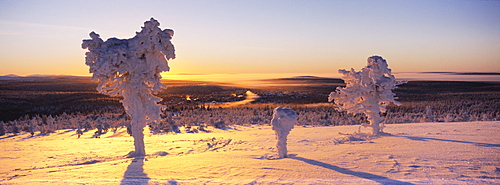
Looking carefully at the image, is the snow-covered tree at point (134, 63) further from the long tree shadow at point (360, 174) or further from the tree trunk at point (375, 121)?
the tree trunk at point (375, 121)

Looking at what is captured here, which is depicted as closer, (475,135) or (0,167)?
(0,167)

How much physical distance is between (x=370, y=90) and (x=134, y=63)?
851 centimetres

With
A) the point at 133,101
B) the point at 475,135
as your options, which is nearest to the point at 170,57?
the point at 133,101

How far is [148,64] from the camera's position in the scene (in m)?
10.1

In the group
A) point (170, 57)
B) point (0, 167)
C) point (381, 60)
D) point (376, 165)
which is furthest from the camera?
point (381, 60)

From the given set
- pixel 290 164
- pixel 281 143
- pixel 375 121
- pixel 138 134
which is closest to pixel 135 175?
pixel 138 134

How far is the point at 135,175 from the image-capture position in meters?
7.26

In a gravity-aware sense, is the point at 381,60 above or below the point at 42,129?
above

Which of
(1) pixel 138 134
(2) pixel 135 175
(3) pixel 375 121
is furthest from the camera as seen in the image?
(3) pixel 375 121

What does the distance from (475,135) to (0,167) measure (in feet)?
49.8

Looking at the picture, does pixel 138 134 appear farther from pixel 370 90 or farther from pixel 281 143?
pixel 370 90

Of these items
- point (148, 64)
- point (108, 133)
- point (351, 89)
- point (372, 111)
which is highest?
point (148, 64)

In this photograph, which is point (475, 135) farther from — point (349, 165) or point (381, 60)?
point (349, 165)

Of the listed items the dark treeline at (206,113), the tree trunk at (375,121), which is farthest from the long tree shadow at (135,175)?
the tree trunk at (375,121)
